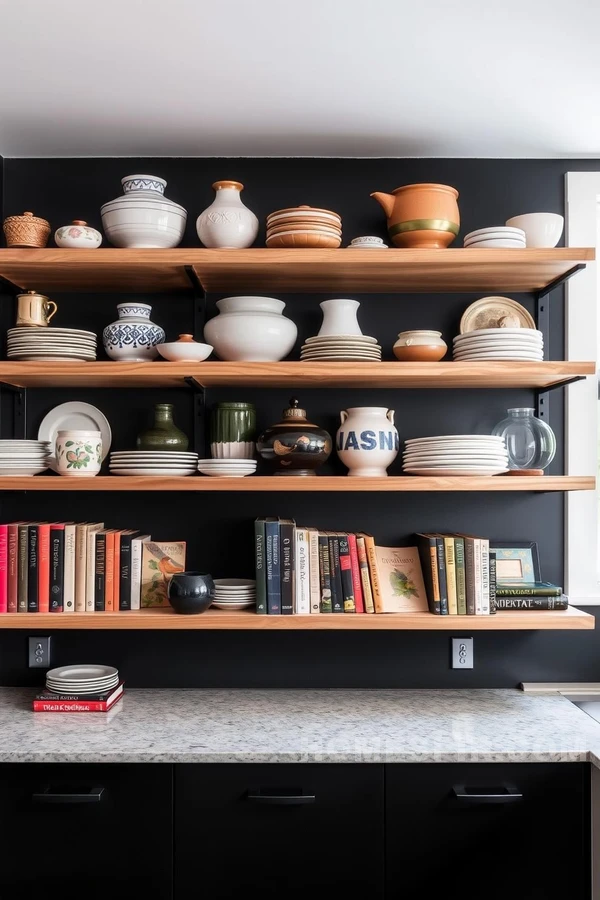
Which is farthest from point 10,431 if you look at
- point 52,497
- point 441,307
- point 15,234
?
point 441,307

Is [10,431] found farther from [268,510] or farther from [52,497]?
[268,510]

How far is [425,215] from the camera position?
212 centimetres

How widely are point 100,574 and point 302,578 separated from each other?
1.98 ft

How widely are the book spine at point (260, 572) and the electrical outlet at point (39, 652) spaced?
76 centimetres

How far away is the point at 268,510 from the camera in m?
2.37

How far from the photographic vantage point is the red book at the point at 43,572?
6.97 feet

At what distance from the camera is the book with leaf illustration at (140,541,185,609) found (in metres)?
2.25

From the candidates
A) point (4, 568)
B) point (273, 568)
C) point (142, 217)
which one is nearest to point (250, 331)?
point (142, 217)
